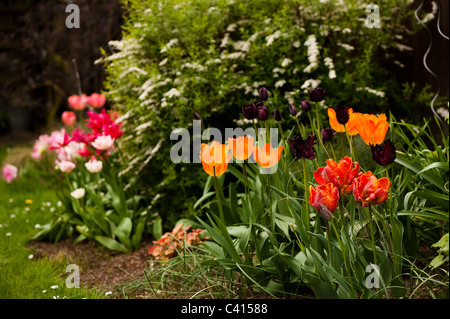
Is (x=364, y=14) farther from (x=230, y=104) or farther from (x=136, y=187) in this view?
(x=136, y=187)

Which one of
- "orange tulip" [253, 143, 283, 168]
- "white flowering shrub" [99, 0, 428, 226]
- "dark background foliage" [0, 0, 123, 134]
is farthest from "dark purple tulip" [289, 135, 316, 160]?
"dark background foliage" [0, 0, 123, 134]

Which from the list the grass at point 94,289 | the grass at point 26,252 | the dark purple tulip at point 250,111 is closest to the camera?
the dark purple tulip at point 250,111

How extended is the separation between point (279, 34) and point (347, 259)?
154cm

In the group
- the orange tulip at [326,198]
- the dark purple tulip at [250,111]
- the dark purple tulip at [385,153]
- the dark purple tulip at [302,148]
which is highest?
the dark purple tulip at [250,111]

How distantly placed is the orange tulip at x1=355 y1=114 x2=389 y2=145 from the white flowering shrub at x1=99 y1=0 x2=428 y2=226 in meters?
1.15

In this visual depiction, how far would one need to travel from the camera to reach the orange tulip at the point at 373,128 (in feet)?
4.96

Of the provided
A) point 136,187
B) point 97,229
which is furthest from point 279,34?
point 97,229

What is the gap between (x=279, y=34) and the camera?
2734 mm

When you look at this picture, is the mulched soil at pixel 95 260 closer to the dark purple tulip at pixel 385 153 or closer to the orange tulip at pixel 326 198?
the orange tulip at pixel 326 198

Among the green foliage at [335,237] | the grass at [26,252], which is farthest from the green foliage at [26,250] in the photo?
the green foliage at [335,237]

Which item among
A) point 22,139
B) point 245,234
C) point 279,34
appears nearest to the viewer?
point 245,234

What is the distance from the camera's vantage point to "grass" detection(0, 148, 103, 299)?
2.18 meters

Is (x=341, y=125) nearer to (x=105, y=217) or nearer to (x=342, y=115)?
(x=342, y=115)

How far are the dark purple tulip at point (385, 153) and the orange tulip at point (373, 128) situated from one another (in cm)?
13
